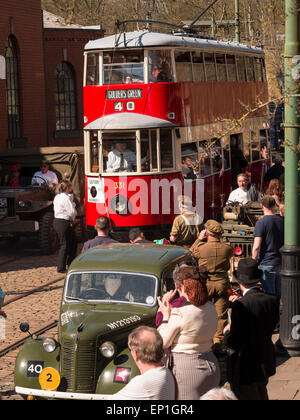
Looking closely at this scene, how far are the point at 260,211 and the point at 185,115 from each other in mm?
5297

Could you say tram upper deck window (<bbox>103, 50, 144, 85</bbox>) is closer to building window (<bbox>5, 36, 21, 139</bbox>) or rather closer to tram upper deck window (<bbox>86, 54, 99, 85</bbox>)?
tram upper deck window (<bbox>86, 54, 99, 85</bbox>)

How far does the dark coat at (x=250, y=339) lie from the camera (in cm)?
696

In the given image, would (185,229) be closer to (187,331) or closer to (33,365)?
(33,365)

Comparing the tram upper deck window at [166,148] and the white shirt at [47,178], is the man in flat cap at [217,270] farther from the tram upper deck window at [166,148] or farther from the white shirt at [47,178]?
the white shirt at [47,178]

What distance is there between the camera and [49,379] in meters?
8.29

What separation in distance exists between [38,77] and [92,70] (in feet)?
45.1

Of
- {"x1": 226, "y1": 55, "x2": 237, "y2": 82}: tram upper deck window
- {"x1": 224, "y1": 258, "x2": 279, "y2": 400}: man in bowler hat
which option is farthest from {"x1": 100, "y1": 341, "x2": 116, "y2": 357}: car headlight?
{"x1": 226, "y1": 55, "x2": 237, "y2": 82}: tram upper deck window

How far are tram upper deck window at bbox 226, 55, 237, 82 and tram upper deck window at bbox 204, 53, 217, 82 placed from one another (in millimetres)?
1258

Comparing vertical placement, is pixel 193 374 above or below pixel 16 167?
below

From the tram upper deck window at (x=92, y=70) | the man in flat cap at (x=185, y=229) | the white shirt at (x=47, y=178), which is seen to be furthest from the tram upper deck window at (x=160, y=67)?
the man in flat cap at (x=185, y=229)

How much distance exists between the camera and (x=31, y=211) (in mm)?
19266

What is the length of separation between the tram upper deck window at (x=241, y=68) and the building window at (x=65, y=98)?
12.4 meters

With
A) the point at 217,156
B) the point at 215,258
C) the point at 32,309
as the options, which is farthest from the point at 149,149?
the point at 215,258

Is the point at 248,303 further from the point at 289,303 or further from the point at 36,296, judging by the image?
the point at 36,296
